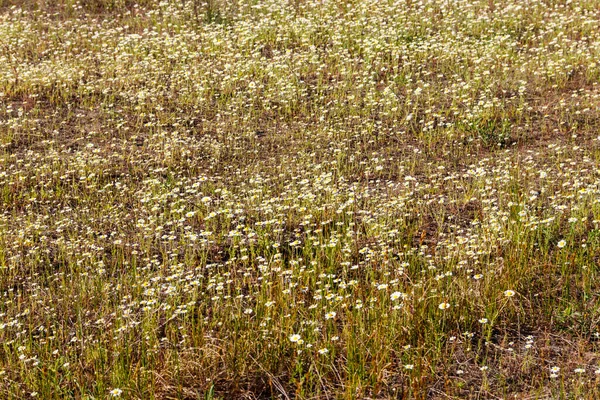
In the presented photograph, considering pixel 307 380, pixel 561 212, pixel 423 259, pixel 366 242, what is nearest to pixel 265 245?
pixel 366 242

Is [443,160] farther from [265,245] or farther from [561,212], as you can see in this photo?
[265,245]

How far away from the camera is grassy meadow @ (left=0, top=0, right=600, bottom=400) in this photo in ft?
17.1

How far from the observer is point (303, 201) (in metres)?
7.64

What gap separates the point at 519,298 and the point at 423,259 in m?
0.88

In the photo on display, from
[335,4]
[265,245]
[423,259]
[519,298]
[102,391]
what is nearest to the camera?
[102,391]

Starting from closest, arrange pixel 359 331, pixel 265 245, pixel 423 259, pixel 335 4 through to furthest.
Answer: pixel 359 331
pixel 423 259
pixel 265 245
pixel 335 4

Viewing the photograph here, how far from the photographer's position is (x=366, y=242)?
6.92 meters

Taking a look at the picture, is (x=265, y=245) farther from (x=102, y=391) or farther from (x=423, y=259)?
(x=102, y=391)

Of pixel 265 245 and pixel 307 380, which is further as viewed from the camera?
pixel 265 245

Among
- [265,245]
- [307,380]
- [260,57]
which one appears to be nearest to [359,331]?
[307,380]

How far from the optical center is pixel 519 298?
5.78m

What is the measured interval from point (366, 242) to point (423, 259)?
0.69 metres

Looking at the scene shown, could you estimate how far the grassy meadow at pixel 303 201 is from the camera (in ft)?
17.1

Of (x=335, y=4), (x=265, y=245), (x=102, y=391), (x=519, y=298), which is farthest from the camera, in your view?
(x=335, y=4)
